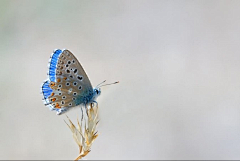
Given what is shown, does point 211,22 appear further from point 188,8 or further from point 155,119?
point 155,119

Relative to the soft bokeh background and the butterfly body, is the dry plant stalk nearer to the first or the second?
the butterfly body

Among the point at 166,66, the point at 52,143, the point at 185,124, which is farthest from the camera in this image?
the point at 166,66

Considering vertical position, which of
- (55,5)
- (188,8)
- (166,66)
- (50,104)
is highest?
(188,8)

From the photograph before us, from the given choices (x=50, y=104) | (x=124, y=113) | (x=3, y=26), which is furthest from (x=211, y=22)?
(x=50, y=104)

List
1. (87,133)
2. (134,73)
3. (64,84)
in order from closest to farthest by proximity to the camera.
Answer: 1. (87,133)
2. (64,84)
3. (134,73)

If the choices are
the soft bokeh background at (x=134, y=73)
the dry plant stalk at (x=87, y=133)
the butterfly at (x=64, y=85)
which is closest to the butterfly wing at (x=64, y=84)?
the butterfly at (x=64, y=85)

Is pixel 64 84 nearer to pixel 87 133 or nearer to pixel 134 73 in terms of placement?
pixel 87 133

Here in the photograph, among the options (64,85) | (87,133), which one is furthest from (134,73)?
(87,133)
